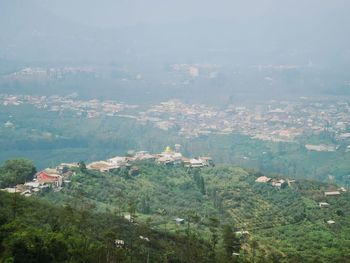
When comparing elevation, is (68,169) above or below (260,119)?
above

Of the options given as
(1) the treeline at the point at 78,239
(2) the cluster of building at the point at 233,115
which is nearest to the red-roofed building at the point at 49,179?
(1) the treeline at the point at 78,239

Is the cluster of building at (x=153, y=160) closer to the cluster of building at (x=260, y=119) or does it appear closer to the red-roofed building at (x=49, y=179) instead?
the red-roofed building at (x=49, y=179)

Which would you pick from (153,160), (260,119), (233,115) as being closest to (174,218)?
(153,160)

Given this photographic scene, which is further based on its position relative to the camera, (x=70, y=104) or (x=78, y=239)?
(x=70, y=104)

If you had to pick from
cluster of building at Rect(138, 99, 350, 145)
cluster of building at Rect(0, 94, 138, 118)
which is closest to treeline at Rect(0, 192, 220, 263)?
cluster of building at Rect(138, 99, 350, 145)

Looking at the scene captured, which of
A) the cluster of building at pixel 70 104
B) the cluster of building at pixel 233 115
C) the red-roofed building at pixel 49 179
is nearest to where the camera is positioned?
the red-roofed building at pixel 49 179

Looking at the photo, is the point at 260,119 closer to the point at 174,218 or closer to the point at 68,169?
the point at 68,169

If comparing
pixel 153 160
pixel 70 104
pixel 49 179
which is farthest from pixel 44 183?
pixel 70 104

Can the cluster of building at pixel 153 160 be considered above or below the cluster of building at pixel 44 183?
below

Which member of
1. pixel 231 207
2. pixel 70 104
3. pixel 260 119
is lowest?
pixel 260 119

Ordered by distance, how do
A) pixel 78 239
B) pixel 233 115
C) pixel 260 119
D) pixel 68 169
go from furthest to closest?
pixel 233 115 < pixel 260 119 < pixel 68 169 < pixel 78 239

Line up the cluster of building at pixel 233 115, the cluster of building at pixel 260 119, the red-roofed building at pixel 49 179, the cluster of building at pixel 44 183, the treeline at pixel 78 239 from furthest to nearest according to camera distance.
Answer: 1. the cluster of building at pixel 233 115
2. the cluster of building at pixel 260 119
3. the red-roofed building at pixel 49 179
4. the cluster of building at pixel 44 183
5. the treeline at pixel 78 239

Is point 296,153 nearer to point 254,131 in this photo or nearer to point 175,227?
point 254,131

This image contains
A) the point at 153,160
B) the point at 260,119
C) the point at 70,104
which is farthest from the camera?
the point at 70,104
